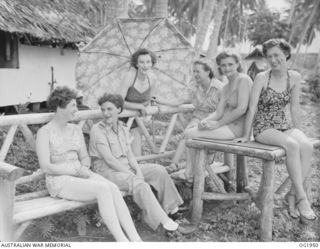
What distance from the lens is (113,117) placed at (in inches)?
147

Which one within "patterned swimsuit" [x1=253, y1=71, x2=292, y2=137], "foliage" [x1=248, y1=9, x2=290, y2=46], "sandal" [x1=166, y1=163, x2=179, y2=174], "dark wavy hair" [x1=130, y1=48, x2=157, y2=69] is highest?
"foliage" [x1=248, y1=9, x2=290, y2=46]

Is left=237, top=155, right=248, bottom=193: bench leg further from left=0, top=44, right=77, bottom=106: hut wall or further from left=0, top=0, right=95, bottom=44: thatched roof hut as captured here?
left=0, top=44, right=77, bottom=106: hut wall

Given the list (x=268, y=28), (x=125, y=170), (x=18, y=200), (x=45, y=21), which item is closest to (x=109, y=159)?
(x=125, y=170)

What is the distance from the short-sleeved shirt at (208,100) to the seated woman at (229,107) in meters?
0.42

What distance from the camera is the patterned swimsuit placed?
389cm

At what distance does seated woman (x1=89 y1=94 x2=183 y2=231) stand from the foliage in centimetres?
3399

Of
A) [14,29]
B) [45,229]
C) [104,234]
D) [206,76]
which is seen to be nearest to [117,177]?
[104,234]

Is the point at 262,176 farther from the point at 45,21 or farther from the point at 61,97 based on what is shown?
the point at 45,21

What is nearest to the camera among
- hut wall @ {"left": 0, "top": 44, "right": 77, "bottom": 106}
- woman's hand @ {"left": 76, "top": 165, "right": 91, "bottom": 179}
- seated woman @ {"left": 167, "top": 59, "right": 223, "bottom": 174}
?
woman's hand @ {"left": 76, "top": 165, "right": 91, "bottom": 179}

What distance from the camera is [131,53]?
493 cm

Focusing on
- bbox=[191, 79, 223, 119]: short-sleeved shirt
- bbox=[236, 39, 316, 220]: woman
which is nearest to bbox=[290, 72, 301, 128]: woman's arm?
bbox=[236, 39, 316, 220]: woman

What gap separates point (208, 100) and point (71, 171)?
1.92 m

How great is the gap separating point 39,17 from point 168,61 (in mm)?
5058

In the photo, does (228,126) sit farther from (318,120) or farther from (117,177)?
(318,120)
